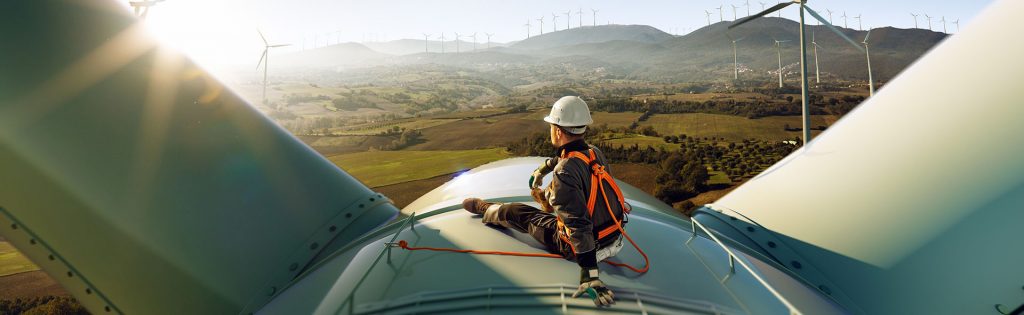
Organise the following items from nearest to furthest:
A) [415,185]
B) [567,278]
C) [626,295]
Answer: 1. [626,295]
2. [567,278]
3. [415,185]

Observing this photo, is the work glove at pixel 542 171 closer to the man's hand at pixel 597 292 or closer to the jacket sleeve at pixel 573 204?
the jacket sleeve at pixel 573 204

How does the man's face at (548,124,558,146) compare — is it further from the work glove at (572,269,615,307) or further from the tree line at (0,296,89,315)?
the tree line at (0,296,89,315)

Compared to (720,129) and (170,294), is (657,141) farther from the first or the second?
(170,294)

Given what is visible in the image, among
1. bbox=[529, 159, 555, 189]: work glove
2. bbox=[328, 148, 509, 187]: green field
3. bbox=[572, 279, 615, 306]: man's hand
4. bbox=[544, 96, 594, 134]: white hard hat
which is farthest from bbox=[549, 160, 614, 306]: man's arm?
bbox=[328, 148, 509, 187]: green field

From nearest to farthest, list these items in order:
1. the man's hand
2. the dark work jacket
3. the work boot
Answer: the man's hand
the dark work jacket
the work boot

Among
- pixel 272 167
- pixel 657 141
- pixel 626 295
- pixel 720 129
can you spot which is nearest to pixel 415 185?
pixel 657 141

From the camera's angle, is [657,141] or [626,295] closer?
[626,295]

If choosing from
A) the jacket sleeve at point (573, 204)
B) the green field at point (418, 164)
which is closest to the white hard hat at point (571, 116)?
the jacket sleeve at point (573, 204)
